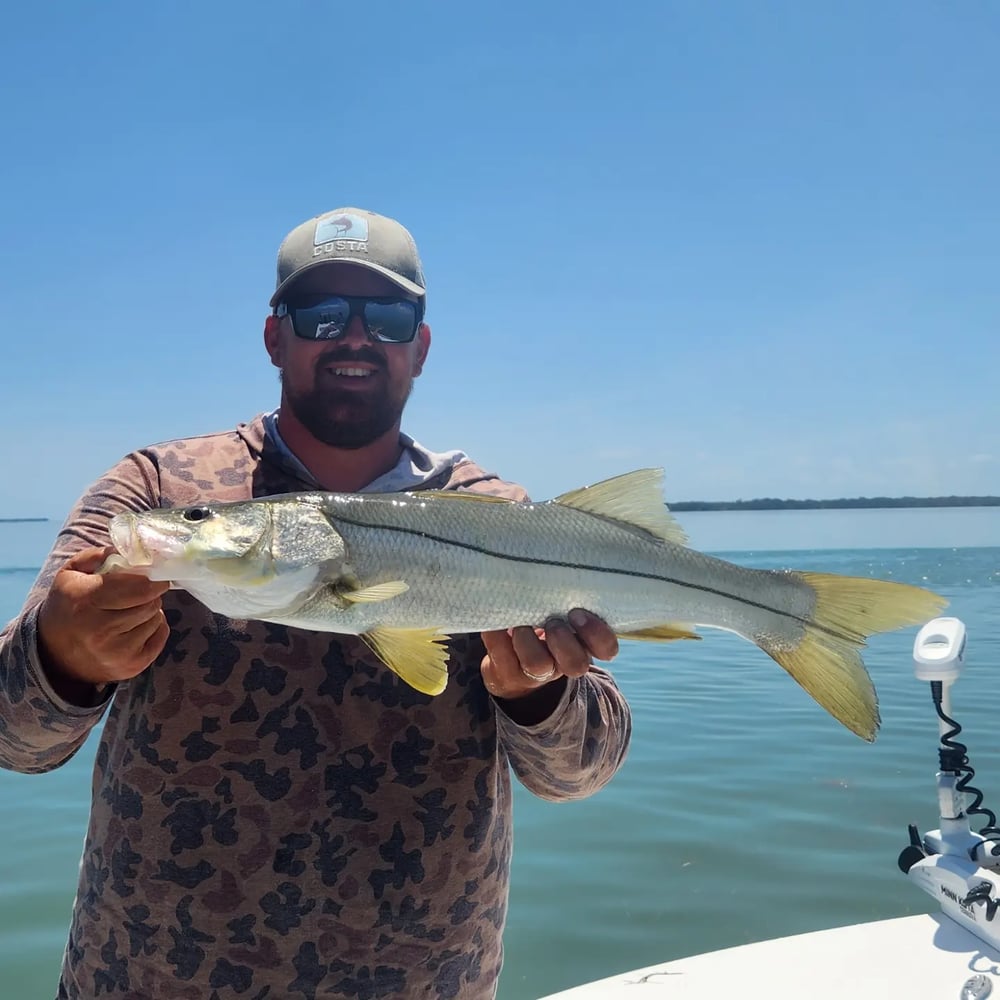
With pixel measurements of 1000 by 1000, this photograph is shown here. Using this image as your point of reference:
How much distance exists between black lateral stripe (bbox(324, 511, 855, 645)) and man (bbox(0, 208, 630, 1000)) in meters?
0.19

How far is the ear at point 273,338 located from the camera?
11.0ft

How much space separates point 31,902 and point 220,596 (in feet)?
19.4

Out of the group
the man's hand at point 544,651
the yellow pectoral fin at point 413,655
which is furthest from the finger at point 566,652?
the yellow pectoral fin at point 413,655

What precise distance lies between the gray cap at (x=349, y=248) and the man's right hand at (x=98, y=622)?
136 centimetres

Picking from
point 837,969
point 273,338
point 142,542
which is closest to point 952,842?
point 837,969

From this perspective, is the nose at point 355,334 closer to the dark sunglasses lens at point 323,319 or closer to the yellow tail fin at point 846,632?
the dark sunglasses lens at point 323,319

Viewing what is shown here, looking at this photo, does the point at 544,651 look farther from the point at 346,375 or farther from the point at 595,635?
the point at 346,375

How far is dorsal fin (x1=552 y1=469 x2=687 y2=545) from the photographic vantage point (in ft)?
9.99

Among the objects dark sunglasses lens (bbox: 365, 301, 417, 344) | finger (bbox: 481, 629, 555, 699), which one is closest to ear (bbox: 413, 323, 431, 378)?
dark sunglasses lens (bbox: 365, 301, 417, 344)

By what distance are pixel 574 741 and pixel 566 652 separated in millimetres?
371

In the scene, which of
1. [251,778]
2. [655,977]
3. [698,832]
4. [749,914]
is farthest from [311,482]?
[698,832]

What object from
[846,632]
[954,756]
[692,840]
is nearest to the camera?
[846,632]

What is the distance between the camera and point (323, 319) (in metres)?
3.21

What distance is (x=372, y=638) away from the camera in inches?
102
